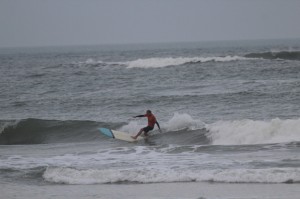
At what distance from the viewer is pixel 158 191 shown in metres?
11.9

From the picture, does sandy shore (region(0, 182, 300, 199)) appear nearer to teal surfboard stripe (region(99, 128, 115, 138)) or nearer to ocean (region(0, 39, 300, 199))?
ocean (region(0, 39, 300, 199))

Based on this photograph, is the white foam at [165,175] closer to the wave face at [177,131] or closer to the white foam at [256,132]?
the wave face at [177,131]

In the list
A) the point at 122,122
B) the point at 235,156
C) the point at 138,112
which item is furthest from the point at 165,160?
the point at 138,112

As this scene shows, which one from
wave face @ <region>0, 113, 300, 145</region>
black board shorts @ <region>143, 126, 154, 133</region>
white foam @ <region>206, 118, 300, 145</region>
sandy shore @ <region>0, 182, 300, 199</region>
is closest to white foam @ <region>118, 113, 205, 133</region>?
wave face @ <region>0, 113, 300, 145</region>

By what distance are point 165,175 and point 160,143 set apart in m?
5.89

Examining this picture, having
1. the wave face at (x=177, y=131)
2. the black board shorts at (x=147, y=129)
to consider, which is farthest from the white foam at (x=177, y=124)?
the black board shorts at (x=147, y=129)

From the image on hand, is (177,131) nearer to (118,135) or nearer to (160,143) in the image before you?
(160,143)

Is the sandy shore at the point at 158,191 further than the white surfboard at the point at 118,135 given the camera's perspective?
No

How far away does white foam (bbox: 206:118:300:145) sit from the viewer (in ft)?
58.3

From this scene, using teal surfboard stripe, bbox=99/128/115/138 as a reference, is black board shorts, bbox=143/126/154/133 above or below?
above

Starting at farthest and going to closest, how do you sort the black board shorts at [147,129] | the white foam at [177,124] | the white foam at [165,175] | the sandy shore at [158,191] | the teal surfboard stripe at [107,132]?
1. the white foam at [177,124]
2. the teal surfboard stripe at [107,132]
3. the black board shorts at [147,129]
4. the white foam at [165,175]
5. the sandy shore at [158,191]

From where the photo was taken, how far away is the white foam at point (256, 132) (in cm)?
1778

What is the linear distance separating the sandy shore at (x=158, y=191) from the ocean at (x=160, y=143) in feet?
0.07

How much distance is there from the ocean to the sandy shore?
0.02m
